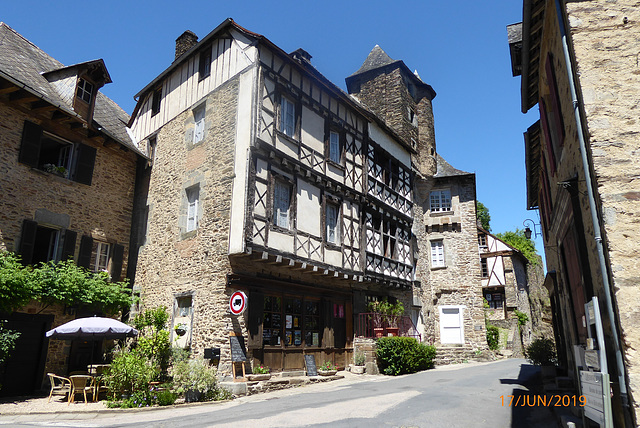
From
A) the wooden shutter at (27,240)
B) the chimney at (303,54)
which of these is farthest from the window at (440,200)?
the wooden shutter at (27,240)

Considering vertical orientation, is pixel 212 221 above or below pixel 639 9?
below

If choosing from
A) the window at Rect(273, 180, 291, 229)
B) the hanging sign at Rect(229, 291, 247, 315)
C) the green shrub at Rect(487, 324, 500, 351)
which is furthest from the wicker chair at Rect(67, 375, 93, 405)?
the green shrub at Rect(487, 324, 500, 351)

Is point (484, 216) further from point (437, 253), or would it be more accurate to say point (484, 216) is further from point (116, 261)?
point (116, 261)

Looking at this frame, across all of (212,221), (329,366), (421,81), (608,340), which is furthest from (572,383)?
(421,81)

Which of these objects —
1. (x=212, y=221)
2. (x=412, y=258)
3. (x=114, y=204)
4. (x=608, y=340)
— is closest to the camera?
(x=608, y=340)

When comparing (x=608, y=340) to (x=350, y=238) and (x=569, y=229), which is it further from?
(x=350, y=238)

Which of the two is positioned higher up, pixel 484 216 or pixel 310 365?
pixel 484 216

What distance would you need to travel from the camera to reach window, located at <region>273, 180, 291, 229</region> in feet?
40.8

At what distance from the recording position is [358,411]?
7754 millimetres

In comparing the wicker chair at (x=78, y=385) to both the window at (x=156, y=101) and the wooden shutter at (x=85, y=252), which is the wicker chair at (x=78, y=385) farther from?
the window at (x=156, y=101)

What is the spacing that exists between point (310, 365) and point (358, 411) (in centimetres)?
515

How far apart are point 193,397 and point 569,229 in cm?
804

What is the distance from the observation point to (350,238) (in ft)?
49.2

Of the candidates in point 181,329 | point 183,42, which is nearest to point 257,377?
point 181,329
